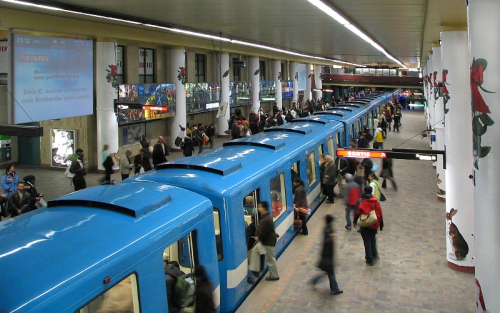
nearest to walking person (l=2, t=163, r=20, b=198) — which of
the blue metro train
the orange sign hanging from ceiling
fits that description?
the blue metro train

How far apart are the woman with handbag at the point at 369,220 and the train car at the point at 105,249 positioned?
346 cm

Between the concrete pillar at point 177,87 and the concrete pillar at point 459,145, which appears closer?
the concrete pillar at point 459,145

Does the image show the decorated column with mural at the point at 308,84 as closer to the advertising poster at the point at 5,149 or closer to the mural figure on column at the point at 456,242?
the advertising poster at the point at 5,149

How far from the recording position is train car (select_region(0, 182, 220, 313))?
3613 millimetres

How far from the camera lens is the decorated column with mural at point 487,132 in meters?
5.14

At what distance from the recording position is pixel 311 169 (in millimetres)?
11953

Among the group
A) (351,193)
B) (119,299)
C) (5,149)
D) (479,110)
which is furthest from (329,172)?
(5,149)

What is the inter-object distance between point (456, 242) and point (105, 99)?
40.9 ft

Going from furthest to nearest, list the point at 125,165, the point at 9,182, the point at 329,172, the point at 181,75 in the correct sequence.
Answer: the point at 181,75
the point at 125,165
the point at 329,172
the point at 9,182

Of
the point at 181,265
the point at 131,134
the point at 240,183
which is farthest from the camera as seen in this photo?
the point at 131,134

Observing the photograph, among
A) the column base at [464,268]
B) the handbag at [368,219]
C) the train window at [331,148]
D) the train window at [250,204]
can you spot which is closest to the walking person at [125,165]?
the train window at [331,148]

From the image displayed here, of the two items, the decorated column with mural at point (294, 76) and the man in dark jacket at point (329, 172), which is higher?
the decorated column with mural at point (294, 76)

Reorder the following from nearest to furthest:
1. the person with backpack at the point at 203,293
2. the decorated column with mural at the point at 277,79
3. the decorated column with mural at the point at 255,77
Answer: the person with backpack at the point at 203,293 < the decorated column with mural at the point at 255,77 < the decorated column with mural at the point at 277,79

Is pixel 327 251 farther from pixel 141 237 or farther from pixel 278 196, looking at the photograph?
pixel 141 237
